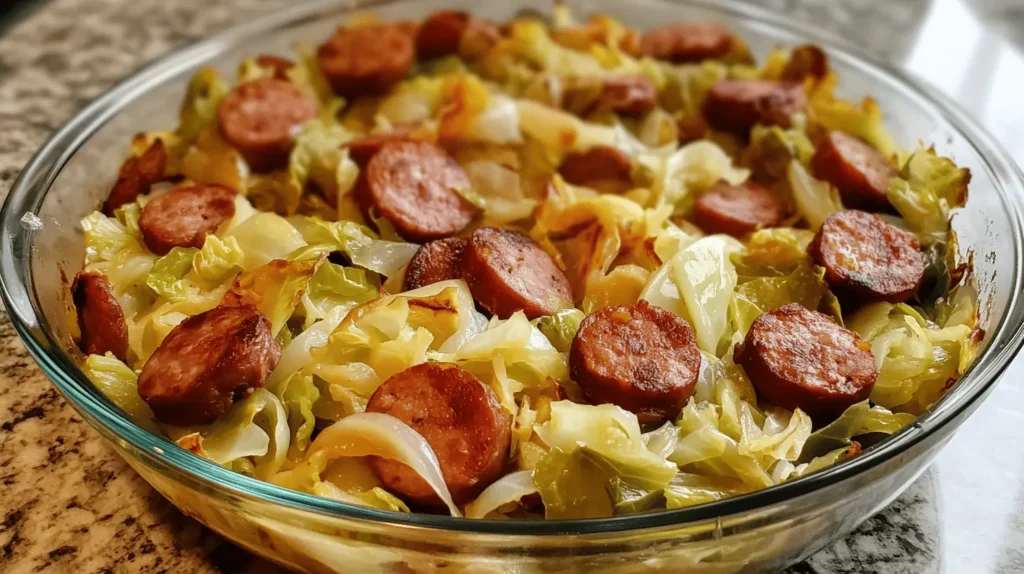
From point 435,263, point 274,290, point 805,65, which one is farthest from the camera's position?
point 805,65

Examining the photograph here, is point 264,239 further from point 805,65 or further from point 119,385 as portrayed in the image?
point 805,65

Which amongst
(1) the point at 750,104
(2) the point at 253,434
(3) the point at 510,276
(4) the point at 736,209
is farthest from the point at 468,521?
(1) the point at 750,104

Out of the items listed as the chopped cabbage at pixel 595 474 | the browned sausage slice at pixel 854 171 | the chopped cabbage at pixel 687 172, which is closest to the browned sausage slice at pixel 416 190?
the chopped cabbage at pixel 687 172

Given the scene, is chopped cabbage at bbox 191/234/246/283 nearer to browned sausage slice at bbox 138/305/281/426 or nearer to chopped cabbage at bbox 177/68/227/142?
browned sausage slice at bbox 138/305/281/426

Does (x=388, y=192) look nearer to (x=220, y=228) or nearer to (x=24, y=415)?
(x=220, y=228)

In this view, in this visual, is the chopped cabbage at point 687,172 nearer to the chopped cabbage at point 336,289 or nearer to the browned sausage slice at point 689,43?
the browned sausage slice at point 689,43

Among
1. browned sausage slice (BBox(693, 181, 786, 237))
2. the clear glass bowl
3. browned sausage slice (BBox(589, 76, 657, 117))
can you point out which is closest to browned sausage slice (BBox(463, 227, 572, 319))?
browned sausage slice (BBox(693, 181, 786, 237))
